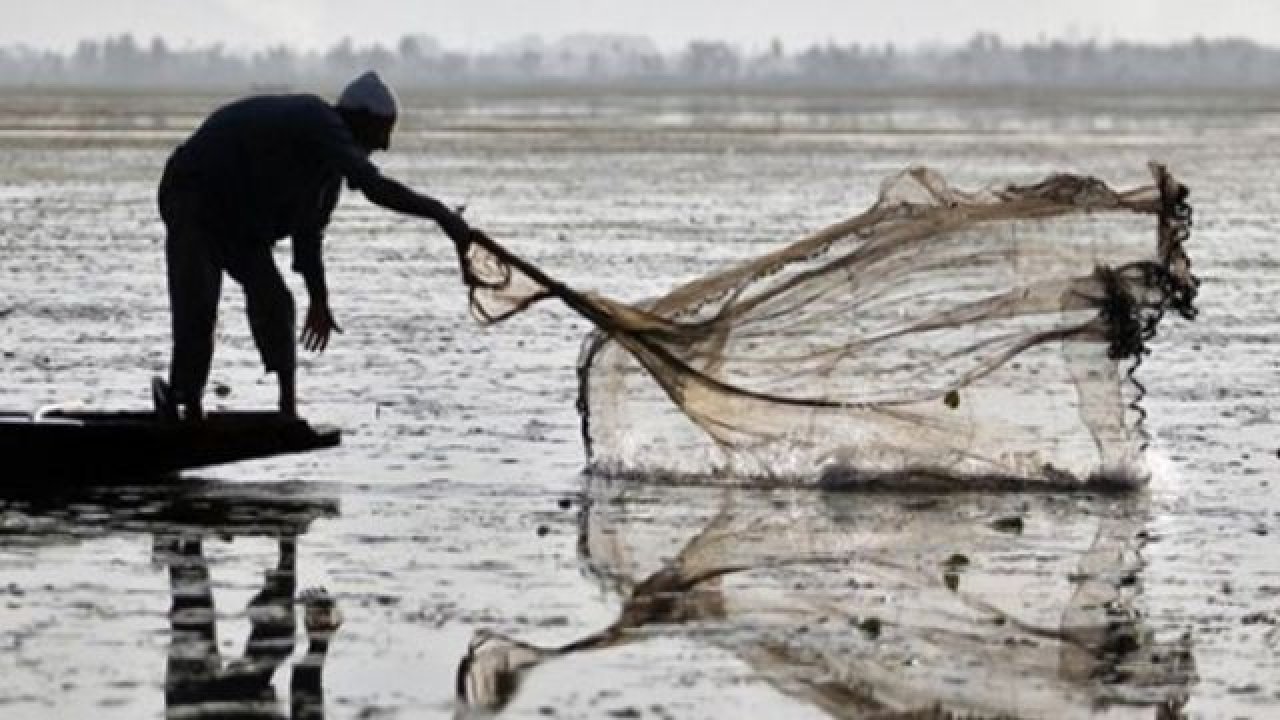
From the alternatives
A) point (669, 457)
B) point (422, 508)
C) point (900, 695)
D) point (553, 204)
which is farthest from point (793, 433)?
point (553, 204)

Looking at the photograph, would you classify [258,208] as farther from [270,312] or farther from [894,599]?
[894,599]

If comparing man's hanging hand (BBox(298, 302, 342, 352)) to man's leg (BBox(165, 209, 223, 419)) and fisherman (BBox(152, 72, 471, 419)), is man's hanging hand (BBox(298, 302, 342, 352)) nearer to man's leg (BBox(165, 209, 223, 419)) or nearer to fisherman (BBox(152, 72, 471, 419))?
fisherman (BBox(152, 72, 471, 419))

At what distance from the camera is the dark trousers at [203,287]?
13.4m

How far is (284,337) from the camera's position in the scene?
13.5 m

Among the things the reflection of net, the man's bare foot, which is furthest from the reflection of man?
the reflection of net

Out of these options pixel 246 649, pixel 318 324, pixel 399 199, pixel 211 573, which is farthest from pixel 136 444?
pixel 246 649

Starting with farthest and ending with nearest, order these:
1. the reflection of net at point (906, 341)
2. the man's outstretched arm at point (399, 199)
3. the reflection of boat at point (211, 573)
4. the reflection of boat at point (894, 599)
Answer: the reflection of net at point (906, 341), the man's outstretched arm at point (399, 199), the reflection of boat at point (894, 599), the reflection of boat at point (211, 573)

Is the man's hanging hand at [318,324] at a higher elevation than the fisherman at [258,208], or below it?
below

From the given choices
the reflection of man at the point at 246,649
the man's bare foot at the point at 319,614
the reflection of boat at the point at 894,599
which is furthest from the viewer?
the man's bare foot at the point at 319,614

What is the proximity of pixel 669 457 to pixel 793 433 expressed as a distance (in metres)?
0.61

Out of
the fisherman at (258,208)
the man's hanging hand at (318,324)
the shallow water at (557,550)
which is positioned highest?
the fisherman at (258,208)

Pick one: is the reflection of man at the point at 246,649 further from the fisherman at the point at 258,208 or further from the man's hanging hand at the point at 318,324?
the man's hanging hand at the point at 318,324

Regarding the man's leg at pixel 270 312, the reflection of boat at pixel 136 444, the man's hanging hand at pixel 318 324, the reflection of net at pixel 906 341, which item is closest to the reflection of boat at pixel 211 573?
the reflection of boat at pixel 136 444

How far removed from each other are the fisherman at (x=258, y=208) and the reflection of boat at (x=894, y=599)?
153cm
